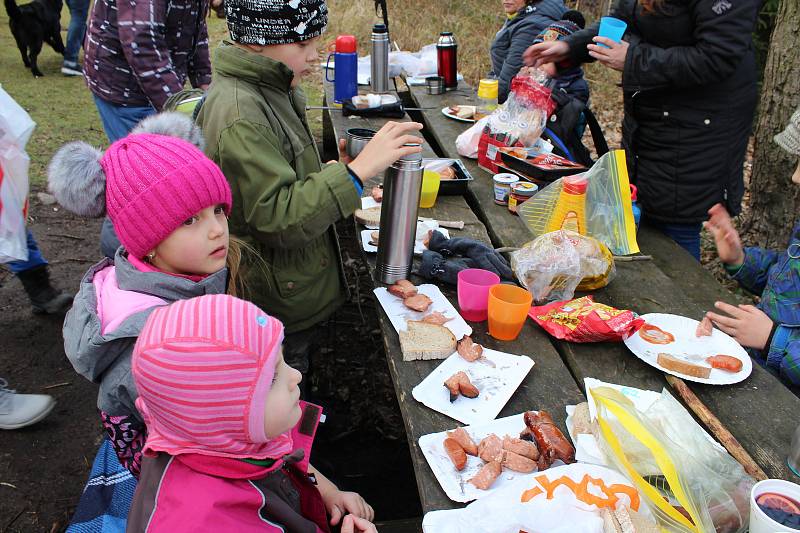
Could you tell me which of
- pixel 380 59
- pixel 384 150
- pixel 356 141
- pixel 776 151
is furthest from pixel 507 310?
pixel 776 151

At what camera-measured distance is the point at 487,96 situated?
4.09 meters

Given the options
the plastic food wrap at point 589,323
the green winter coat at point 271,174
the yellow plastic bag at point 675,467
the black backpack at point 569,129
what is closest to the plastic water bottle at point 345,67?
the black backpack at point 569,129

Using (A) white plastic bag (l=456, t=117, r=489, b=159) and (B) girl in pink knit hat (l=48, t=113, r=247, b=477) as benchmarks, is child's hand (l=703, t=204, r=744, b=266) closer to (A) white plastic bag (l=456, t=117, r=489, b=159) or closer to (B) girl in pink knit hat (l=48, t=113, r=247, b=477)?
(A) white plastic bag (l=456, t=117, r=489, b=159)

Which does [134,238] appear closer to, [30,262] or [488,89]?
[30,262]

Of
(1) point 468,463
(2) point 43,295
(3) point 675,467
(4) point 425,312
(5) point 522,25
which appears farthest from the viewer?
(5) point 522,25

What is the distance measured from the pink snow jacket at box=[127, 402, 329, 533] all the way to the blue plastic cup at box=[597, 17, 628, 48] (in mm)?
2638

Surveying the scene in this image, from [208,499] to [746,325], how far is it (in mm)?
1801

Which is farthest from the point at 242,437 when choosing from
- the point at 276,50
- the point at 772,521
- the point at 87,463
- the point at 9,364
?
the point at 9,364

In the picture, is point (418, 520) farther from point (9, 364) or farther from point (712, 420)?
point (9, 364)

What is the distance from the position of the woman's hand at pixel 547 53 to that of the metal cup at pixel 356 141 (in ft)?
4.07

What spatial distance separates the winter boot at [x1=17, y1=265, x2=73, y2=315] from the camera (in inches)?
150

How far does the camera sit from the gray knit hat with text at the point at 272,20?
207 cm

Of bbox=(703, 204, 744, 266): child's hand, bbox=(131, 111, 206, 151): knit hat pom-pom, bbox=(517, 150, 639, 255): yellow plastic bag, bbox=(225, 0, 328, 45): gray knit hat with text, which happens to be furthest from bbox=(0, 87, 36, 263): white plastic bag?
bbox=(703, 204, 744, 266): child's hand

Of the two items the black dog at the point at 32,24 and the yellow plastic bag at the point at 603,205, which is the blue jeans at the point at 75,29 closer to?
the black dog at the point at 32,24
